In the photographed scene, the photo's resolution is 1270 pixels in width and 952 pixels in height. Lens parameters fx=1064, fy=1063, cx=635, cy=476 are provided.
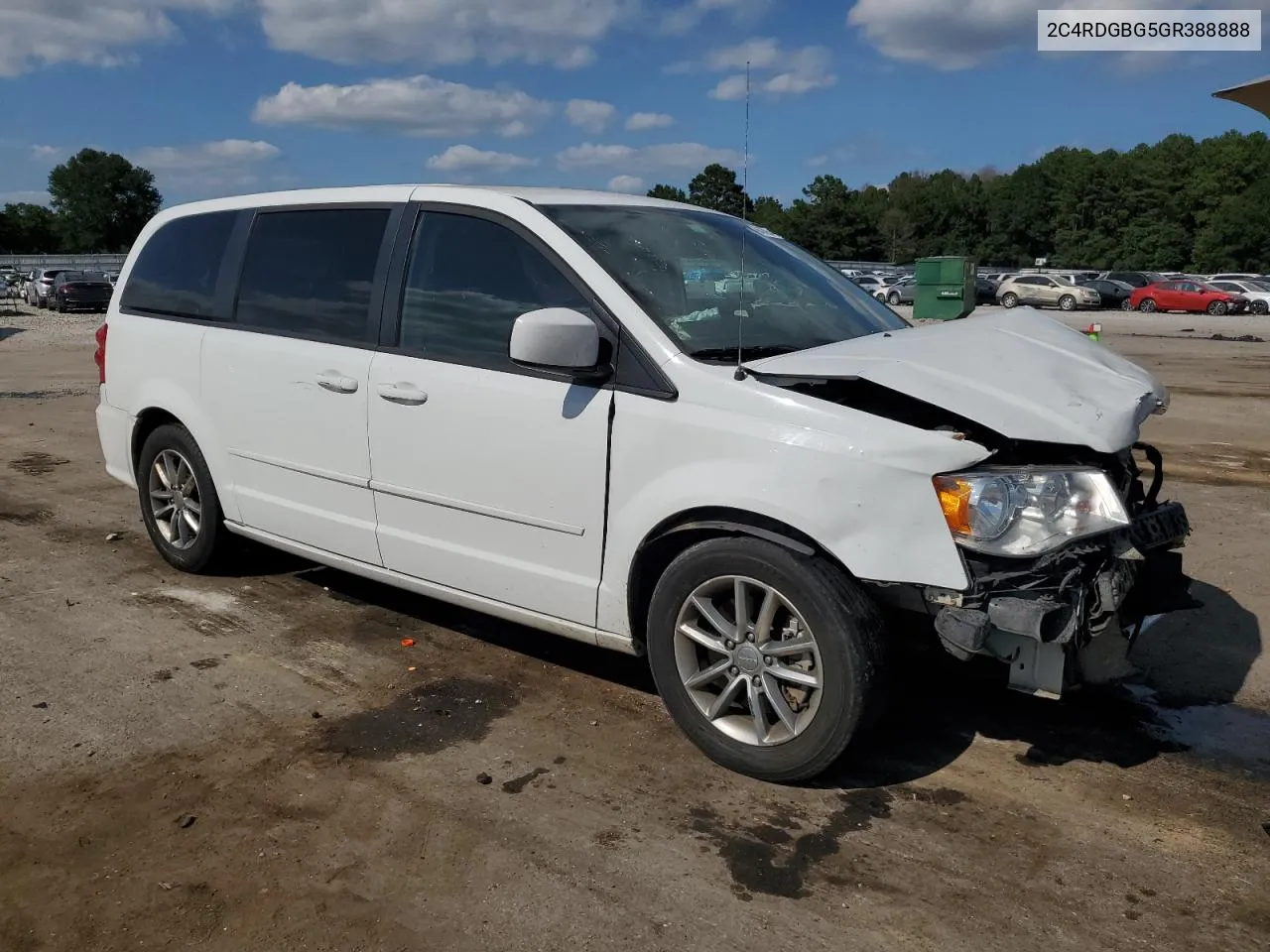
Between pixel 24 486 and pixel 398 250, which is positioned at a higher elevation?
pixel 398 250

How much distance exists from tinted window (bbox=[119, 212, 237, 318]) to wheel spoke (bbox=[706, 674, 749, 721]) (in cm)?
317

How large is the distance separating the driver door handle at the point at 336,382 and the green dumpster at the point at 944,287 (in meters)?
17.1

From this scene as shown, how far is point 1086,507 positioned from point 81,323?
33758 millimetres

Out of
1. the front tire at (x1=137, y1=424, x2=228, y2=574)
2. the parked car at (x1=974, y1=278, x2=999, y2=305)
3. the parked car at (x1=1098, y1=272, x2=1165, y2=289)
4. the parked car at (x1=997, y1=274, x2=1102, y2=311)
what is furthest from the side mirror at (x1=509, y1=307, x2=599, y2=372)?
the parked car at (x1=1098, y1=272, x2=1165, y2=289)

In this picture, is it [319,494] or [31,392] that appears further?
[31,392]

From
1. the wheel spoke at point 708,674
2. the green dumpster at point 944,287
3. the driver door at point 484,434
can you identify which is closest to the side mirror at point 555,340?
the driver door at point 484,434

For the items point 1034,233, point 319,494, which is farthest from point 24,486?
point 1034,233

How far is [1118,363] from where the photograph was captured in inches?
155

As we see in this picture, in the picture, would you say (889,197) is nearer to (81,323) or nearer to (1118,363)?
(81,323)

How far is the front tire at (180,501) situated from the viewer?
5.36 metres

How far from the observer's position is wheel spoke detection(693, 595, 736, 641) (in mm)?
3479

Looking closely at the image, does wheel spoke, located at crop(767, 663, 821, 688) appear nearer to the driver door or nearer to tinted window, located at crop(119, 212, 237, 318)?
the driver door

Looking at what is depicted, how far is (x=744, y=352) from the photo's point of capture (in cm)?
371

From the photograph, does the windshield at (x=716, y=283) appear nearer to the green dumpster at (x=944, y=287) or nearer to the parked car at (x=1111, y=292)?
the green dumpster at (x=944, y=287)
